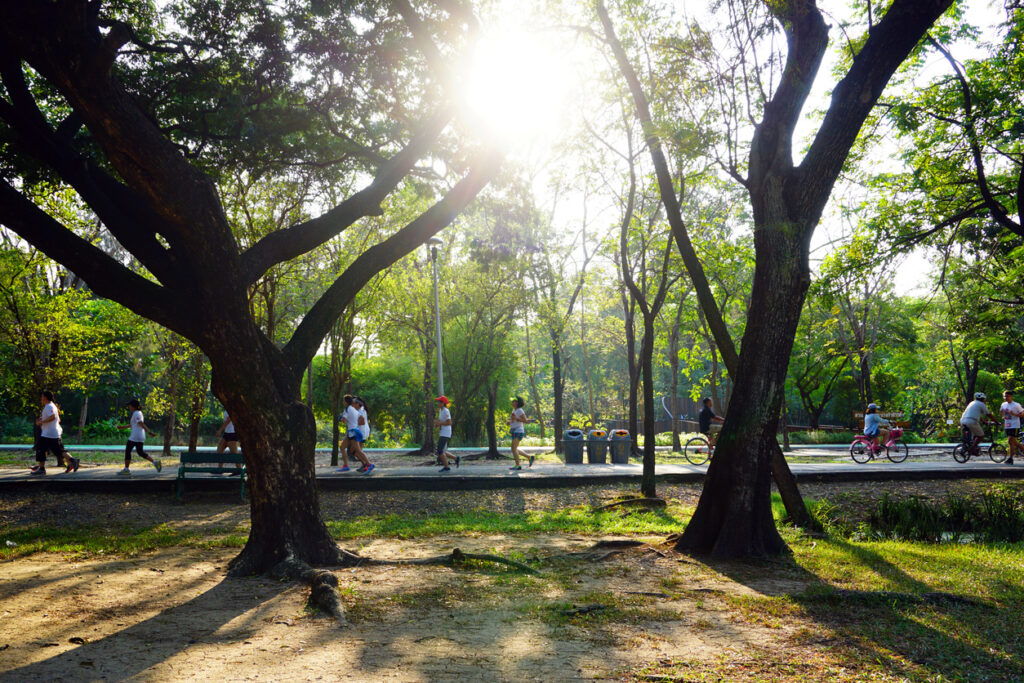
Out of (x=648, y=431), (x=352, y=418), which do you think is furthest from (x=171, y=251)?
(x=352, y=418)

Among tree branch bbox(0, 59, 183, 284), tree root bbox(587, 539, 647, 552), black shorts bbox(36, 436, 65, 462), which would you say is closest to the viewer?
tree branch bbox(0, 59, 183, 284)

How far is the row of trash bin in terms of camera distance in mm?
19016

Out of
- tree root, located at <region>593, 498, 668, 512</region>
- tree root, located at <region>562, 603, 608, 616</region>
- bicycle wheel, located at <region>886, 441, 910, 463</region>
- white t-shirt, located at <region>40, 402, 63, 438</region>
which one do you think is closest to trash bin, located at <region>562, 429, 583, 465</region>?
tree root, located at <region>593, 498, 668, 512</region>

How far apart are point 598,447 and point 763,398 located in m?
11.7

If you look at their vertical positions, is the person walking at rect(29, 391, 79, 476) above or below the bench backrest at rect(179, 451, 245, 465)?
above

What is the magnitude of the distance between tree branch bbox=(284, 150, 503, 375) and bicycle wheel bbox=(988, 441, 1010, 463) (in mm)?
18736

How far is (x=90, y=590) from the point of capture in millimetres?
6363

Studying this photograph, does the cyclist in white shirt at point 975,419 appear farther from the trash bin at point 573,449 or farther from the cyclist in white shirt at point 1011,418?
the trash bin at point 573,449

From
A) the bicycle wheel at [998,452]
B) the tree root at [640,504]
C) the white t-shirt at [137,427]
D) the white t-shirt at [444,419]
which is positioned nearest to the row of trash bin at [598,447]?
the white t-shirt at [444,419]

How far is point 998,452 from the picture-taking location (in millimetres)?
19906

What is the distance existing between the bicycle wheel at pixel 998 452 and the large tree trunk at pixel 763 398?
16.3 metres

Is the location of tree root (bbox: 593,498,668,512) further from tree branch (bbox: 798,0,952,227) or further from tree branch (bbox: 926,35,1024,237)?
tree branch (bbox: 926,35,1024,237)

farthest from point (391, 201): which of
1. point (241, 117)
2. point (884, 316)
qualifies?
point (884, 316)

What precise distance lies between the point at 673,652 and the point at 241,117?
9.21 m
